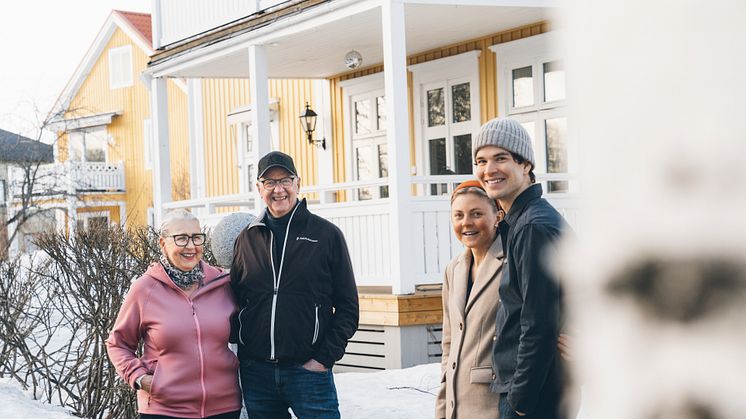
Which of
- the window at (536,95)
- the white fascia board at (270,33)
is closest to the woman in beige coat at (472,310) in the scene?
the white fascia board at (270,33)

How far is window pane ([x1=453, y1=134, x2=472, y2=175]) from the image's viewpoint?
44.9 feet

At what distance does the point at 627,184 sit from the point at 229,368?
4.44 metres

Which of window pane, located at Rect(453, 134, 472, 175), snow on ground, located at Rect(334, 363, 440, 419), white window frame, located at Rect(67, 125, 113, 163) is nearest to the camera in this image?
snow on ground, located at Rect(334, 363, 440, 419)

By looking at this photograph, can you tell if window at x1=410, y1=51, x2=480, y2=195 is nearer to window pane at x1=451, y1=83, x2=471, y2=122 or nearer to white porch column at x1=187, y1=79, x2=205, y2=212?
window pane at x1=451, y1=83, x2=471, y2=122

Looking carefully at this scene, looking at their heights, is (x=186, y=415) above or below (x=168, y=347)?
below

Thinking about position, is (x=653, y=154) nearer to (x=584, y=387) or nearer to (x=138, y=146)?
(x=584, y=387)

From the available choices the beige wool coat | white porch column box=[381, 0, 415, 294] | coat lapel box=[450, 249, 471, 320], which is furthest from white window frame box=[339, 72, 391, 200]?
the beige wool coat

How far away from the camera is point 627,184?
0.35 meters

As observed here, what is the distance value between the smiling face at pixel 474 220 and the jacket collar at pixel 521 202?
0.81ft

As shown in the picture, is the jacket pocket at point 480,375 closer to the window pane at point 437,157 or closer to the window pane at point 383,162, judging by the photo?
the window pane at point 437,157

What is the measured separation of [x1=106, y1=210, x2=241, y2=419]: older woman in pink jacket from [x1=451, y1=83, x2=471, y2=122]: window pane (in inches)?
364

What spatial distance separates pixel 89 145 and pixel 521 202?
31.6m

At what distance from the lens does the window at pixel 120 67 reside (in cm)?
3255

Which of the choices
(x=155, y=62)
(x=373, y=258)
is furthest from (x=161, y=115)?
(x=373, y=258)
